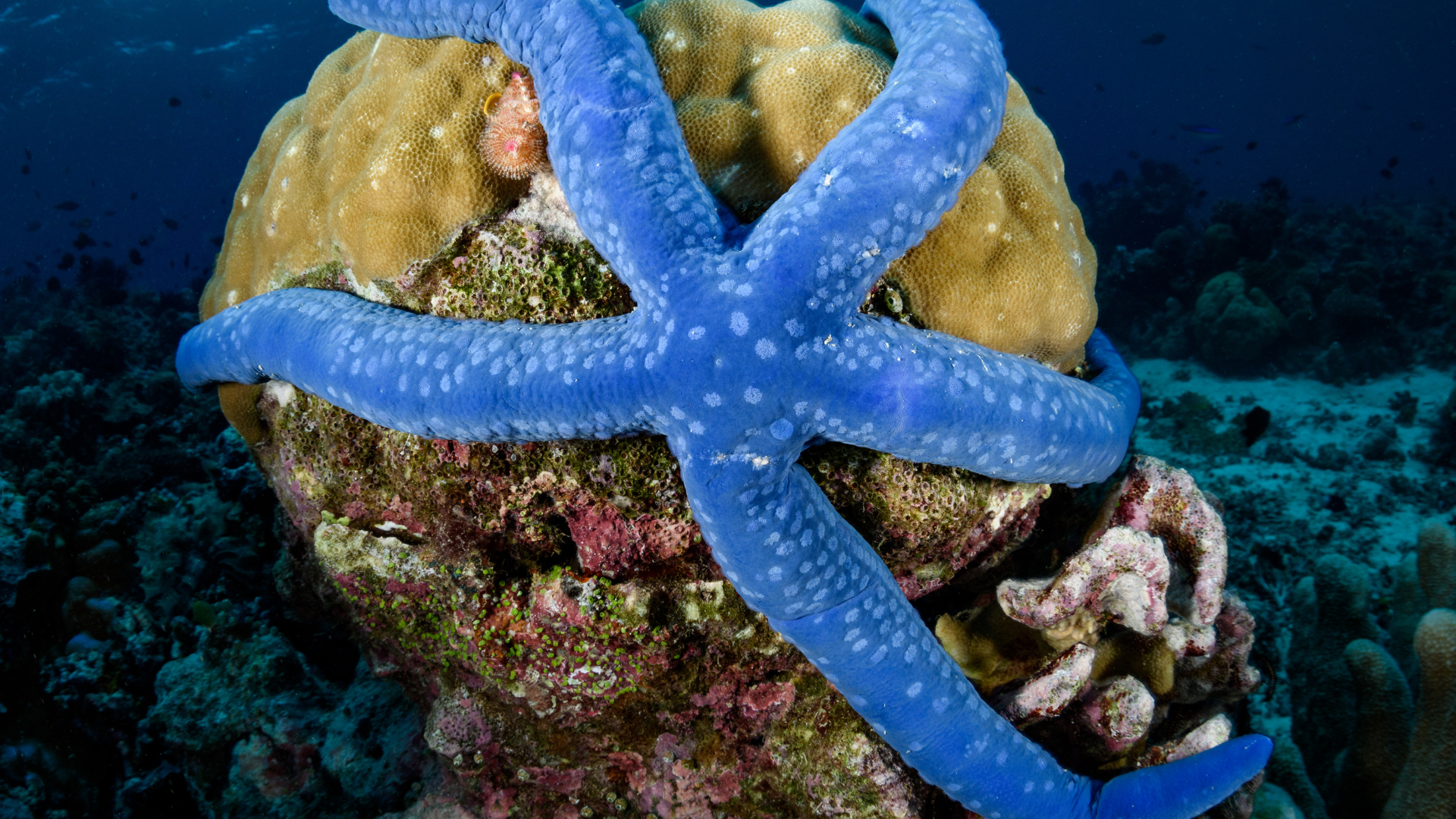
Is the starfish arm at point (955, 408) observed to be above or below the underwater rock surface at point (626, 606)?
above

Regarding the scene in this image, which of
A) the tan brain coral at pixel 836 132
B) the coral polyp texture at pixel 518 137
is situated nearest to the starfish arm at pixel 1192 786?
the tan brain coral at pixel 836 132

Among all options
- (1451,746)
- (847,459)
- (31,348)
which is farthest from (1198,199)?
(31,348)

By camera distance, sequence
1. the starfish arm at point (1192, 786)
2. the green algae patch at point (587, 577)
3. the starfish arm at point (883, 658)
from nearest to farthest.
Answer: the starfish arm at point (883, 658) → the starfish arm at point (1192, 786) → the green algae patch at point (587, 577)

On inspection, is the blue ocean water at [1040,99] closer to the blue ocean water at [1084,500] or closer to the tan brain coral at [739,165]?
the blue ocean water at [1084,500]

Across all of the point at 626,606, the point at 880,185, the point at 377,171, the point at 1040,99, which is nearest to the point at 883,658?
the point at 626,606

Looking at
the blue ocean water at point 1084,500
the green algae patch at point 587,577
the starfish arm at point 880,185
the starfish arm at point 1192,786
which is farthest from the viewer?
the blue ocean water at point 1084,500

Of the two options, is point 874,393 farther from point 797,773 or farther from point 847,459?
point 797,773

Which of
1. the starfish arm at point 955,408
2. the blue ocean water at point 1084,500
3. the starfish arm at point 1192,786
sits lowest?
the blue ocean water at point 1084,500
